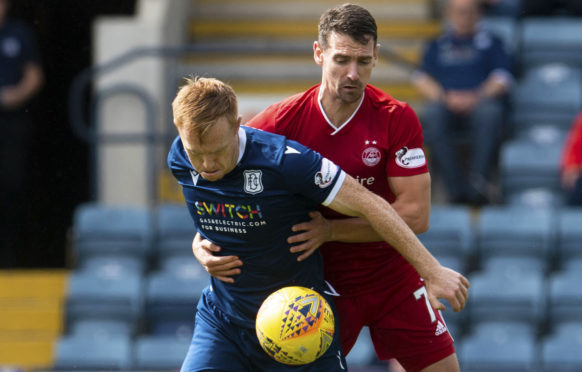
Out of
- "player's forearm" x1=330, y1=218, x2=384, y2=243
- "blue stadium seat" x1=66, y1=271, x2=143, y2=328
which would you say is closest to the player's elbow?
"player's forearm" x1=330, y1=218, x2=384, y2=243

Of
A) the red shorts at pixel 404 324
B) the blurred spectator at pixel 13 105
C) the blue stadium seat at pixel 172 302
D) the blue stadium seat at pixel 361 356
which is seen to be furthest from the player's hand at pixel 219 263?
the blurred spectator at pixel 13 105

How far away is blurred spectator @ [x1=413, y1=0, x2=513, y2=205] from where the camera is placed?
29.9 feet

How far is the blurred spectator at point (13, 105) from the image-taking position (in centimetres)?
963

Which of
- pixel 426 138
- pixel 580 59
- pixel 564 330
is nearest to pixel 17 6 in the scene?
pixel 426 138

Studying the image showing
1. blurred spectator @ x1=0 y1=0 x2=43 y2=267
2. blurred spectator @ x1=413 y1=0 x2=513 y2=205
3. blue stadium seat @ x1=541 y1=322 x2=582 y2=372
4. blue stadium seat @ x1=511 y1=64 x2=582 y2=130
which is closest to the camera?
blue stadium seat @ x1=541 y1=322 x2=582 y2=372

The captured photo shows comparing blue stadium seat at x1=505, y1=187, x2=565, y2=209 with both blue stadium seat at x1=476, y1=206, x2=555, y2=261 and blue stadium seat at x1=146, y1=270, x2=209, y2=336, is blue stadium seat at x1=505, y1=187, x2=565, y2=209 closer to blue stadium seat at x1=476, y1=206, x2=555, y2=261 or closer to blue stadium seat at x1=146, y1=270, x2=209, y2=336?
blue stadium seat at x1=476, y1=206, x2=555, y2=261

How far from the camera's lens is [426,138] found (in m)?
9.20

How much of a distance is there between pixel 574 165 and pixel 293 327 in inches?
187

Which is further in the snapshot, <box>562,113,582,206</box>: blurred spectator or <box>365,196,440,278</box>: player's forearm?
<box>562,113,582,206</box>: blurred spectator

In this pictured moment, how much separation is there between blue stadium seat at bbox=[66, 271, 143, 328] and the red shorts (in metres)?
4.08

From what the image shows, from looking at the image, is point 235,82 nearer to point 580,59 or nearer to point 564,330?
point 580,59

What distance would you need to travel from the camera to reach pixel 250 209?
14.9 ft

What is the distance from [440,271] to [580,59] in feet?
20.9

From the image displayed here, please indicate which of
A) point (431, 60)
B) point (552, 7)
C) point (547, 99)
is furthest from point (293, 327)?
point (552, 7)
